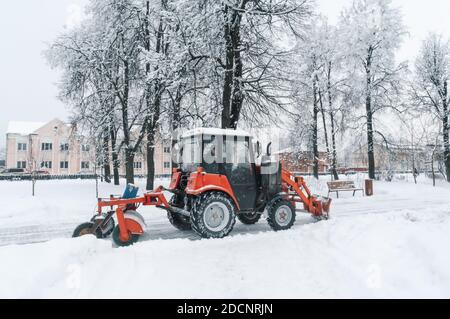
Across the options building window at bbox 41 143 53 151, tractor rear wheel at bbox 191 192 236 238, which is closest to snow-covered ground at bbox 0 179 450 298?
tractor rear wheel at bbox 191 192 236 238

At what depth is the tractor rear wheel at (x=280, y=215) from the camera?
300 inches

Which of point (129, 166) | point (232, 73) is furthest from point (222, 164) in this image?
point (129, 166)

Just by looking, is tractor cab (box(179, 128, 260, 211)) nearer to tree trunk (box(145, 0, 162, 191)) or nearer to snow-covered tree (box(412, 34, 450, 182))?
tree trunk (box(145, 0, 162, 191))

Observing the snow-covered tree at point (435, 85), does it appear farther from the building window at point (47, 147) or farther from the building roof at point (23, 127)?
the building roof at point (23, 127)

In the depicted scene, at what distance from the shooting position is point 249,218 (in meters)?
8.43

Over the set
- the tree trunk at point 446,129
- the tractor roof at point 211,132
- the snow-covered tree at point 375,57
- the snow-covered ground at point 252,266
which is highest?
the snow-covered tree at point 375,57

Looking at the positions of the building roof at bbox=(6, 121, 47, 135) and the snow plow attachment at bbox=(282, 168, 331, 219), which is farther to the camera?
the building roof at bbox=(6, 121, 47, 135)

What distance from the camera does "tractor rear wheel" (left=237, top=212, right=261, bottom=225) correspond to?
27.5 ft

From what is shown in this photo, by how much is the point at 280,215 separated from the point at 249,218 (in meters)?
1.02

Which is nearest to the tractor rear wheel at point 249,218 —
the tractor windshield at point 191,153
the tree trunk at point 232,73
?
the tractor windshield at point 191,153

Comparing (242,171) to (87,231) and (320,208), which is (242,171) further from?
(87,231)

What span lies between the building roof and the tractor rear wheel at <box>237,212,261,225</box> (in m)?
59.4
